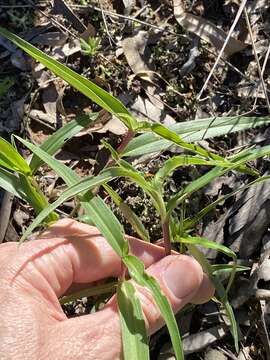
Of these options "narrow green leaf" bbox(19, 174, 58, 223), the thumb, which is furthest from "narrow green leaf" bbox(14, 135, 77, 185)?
the thumb

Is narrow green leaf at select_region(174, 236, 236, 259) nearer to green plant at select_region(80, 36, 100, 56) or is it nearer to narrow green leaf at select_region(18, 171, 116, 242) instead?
narrow green leaf at select_region(18, 171, 116, 242)

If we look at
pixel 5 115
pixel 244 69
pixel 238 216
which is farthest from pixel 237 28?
pixel 5 115

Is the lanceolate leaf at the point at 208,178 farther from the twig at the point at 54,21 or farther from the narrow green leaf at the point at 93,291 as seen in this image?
the twig at the point at 54,21

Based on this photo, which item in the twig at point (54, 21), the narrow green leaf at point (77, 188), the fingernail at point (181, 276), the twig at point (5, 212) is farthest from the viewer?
the twig at point (54, 21)

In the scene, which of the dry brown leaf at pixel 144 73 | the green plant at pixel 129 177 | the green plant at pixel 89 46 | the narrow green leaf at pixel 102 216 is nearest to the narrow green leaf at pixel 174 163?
the green plant at pixel 129 177

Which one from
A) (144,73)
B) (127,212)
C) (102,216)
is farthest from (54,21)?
(102,216)

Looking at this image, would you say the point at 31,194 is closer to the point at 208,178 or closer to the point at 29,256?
the point at 29,256
